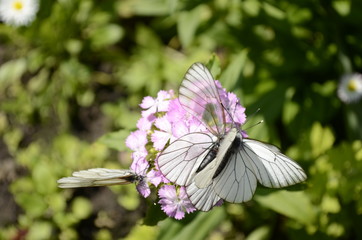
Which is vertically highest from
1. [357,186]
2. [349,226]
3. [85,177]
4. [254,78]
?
[85,177]

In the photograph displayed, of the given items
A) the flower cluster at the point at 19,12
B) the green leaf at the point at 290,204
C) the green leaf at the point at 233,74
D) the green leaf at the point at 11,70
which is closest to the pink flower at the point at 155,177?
the green leaf at the point at 233,74

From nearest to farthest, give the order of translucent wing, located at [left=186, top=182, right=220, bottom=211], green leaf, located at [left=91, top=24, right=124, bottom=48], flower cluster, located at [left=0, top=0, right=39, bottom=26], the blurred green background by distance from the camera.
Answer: translucent wing, located at [left=186, top=182, right=220, bottom=211]
the blurred green background
flower cluster, located at [left=0, top=0, right=39, bottom=26]
green leaf, located at [left=91, top=24, right=124, bottom=48]

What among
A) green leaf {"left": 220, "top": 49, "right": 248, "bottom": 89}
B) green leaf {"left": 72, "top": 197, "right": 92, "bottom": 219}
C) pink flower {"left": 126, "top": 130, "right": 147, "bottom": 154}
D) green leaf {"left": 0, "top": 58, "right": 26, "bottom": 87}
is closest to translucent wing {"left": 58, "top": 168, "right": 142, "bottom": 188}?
pink flower {"left": 126, "top": 130, "right": 147, "bottom": 154}

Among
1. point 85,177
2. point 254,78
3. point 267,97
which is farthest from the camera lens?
point 254,78

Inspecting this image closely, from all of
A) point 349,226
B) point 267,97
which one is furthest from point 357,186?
point 267,97

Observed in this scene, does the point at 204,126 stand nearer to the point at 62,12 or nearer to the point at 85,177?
the point at 85,177

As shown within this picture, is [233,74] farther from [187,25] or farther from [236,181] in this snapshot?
[187,25]

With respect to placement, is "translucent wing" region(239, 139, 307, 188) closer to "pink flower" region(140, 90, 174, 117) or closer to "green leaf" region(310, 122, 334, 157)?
"pink flower" region(140, 90, 174, 117)
